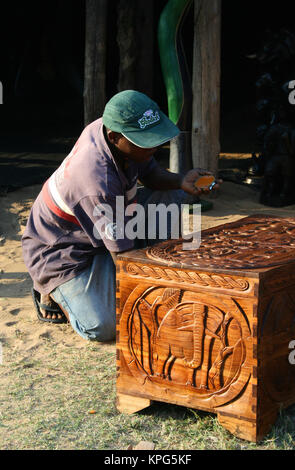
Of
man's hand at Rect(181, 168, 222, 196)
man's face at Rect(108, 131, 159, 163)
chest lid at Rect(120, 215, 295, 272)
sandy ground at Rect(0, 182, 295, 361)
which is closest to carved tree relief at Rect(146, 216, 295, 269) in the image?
chest lid at Rect(120, 215, 295, 272)

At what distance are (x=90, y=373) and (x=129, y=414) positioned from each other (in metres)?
0.44

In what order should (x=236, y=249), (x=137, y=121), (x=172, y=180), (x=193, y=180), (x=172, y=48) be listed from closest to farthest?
1. (x=236, y=249)
2. (x=137, y=121)
3. (x=193, y=180)
4. (x=172, y=180)
5. (x=172, y=48)

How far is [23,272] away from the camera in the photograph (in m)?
4.50

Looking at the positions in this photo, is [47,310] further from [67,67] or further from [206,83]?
[67,67]

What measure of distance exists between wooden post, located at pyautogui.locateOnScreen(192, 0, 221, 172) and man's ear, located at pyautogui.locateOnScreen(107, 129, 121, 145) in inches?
127

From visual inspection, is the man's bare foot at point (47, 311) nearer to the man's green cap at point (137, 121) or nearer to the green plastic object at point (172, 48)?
the man's green cap at point (137, 121)

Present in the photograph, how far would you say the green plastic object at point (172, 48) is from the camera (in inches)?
229

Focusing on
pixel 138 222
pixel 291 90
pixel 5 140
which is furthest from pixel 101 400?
pixel 5 140

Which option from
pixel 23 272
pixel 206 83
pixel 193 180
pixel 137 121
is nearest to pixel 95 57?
pixel 206 83

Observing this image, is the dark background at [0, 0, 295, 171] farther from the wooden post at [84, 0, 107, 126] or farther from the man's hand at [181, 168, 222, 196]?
the man's hand at [181, 168, 222, 196]

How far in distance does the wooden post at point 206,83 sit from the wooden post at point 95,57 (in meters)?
0.85

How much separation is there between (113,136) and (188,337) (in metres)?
1.01

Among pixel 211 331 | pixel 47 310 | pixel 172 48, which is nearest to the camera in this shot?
pixel 211 331

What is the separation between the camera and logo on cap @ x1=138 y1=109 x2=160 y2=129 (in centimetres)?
285
